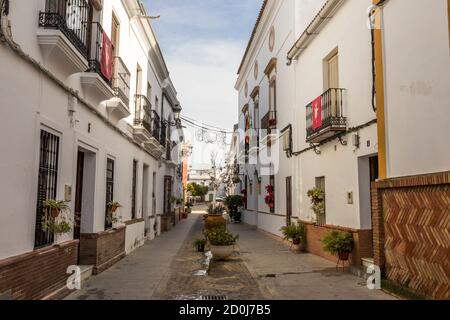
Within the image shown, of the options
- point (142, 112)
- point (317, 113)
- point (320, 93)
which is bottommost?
point (317, 113)

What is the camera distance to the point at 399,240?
22.9 ft

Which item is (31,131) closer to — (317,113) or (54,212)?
(54,212)

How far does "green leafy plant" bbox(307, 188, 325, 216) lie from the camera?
11039 millimetres

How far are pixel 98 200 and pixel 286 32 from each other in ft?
30.1

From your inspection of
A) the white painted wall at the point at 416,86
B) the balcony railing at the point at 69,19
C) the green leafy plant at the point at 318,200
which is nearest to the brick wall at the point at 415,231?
the white painted wall at the point at 416,86

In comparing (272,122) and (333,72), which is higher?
(333,72)

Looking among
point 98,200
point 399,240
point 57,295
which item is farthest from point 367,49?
point 57,295

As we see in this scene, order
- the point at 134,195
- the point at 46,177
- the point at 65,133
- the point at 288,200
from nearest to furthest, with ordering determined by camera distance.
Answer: the point at 46,177 < the point at 65,133 < the point at 134,195 < the point at 288,200

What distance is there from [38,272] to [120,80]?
5849mm

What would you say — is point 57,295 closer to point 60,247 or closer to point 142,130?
point 60,247

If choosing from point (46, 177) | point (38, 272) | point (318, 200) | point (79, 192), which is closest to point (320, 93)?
point (318, 200)

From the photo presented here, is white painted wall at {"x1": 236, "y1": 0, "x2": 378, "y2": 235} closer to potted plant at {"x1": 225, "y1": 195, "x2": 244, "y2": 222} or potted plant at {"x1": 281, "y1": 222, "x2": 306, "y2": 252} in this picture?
potted plant at {"x1": 281, "y1": 222, "x2": 306, "y2": 252}

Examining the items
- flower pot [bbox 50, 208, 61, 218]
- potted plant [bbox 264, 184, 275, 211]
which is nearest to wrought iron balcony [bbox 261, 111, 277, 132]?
potted plant [bbox 264, 184, 275, 211]

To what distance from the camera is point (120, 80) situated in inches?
419
